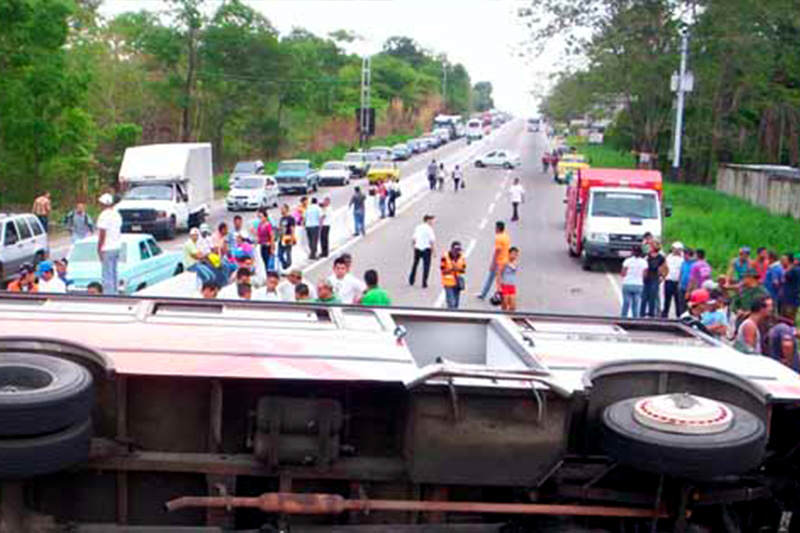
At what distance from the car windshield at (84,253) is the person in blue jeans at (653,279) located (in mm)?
9780

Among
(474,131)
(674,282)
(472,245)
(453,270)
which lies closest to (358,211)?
(472,245)

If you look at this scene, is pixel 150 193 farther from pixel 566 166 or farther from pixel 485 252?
pixel 566 166

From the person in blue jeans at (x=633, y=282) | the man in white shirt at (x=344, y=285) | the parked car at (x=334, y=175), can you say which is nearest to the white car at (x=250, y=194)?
the parked car at (x=334, y=175)

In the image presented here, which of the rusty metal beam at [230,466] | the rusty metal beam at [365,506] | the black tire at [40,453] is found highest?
the black tire at [40,453]

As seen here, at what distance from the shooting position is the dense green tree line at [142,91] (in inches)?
1395

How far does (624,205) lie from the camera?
27734 mm

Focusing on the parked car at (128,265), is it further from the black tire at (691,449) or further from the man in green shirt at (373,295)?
the black tire at (691,449)

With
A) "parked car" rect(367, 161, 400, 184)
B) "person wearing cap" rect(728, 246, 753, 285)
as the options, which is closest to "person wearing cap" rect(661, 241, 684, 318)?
"person wearing cap" rect(728, 246, 753, 285)

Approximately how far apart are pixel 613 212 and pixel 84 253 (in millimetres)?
14118

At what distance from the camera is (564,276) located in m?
26.3

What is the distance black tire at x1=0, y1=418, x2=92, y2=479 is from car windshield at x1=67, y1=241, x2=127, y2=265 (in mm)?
15147

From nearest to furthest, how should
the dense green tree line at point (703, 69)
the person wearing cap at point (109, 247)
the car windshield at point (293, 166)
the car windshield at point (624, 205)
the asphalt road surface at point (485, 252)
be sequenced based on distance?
→ the person wearing cap at point (109, 247), the asphalt road surface at point (485, 252), the car windshield at point (624, 205), the dense green tree line at point (703, 69), the car windshield at point (293, 166)

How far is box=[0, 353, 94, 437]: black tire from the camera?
4.73 metres

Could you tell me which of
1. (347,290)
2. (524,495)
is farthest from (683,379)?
(347,290)
